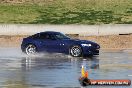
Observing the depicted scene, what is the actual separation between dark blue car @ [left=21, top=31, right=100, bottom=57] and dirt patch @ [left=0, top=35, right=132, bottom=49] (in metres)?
8.80

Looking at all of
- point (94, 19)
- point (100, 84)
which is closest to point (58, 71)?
point (100, 84)

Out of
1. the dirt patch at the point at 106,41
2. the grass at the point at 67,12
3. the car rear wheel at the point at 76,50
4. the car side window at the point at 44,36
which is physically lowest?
the dirt patch at the point at 106,41

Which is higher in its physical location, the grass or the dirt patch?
the grass

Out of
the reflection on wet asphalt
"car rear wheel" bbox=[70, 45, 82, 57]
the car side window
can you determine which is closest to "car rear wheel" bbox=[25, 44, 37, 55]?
the car side window

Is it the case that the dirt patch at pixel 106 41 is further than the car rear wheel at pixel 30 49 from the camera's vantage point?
Yes

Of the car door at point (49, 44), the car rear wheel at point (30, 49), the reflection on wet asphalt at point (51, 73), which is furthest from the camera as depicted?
the car rear wheel at point (30, 49)

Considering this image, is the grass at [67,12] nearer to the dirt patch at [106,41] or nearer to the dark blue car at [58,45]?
the dirt patch at [106,41]

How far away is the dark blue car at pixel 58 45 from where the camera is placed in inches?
1245

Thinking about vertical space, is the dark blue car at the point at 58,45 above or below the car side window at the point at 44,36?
below

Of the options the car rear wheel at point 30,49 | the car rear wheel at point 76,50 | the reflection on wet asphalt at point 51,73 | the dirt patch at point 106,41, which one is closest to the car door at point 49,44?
the car rear wheel at point 30,49

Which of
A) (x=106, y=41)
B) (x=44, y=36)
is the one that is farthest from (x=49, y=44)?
(x=106, y=41)

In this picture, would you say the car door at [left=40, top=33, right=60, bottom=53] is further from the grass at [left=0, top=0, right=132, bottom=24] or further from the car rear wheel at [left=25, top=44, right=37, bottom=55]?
the grass at [left=0, top=0, right=132, bottom=24]

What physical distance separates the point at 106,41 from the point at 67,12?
45.9ft

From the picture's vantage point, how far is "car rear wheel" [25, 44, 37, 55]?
33219 millimetres
